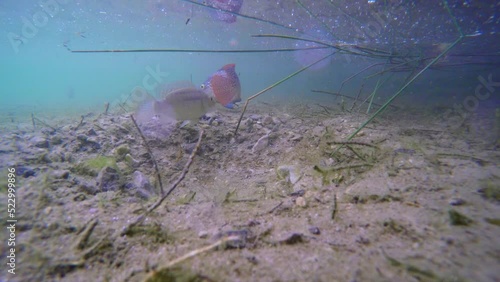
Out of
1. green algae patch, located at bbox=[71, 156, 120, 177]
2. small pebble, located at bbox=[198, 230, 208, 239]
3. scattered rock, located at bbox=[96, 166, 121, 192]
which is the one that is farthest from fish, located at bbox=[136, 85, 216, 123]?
small pebble, located at bbox=[198, 230, 208, 239]

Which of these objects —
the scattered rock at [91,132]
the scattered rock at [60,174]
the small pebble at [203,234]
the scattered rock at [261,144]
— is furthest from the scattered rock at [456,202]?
the scattered rock at [91,132]

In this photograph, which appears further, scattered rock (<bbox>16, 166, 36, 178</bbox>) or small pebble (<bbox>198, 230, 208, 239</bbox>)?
scattered rock (<bbox>16, 166, 36, 178</bbox>)

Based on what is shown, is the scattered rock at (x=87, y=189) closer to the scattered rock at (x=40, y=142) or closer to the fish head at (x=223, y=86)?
the scattered rock at (x=40, y=142)

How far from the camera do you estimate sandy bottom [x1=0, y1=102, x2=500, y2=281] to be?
3.27ft

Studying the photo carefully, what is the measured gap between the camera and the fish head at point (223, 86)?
3304 millimetres

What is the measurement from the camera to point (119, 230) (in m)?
1.35

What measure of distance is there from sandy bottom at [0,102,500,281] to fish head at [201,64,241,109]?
1237 millimetres

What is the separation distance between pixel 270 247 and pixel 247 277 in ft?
0.82

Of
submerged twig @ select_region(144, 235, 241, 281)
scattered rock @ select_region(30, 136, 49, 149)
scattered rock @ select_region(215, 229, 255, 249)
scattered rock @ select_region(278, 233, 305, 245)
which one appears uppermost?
scattered rock @ select_region(30, 136, 49, 149)

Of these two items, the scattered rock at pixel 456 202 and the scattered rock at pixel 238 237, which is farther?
the scattered rock at pixel 456 202

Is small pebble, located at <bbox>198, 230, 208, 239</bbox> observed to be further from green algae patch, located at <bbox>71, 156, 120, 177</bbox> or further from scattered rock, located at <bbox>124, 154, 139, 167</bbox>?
scattered rock, located at <bbox>124, 154, 139, 167</bbox>

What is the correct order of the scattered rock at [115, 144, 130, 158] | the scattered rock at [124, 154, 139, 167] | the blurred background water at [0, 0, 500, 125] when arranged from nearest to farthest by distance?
1. the scattered rock at [124, 154, 139, 167]
2. the scattered rock at [115, 144, 130, 158]
3. the blurred background water at [0, 0, 500, 125]

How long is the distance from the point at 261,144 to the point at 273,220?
1951 millimetres

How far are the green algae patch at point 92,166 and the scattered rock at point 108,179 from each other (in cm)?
8
